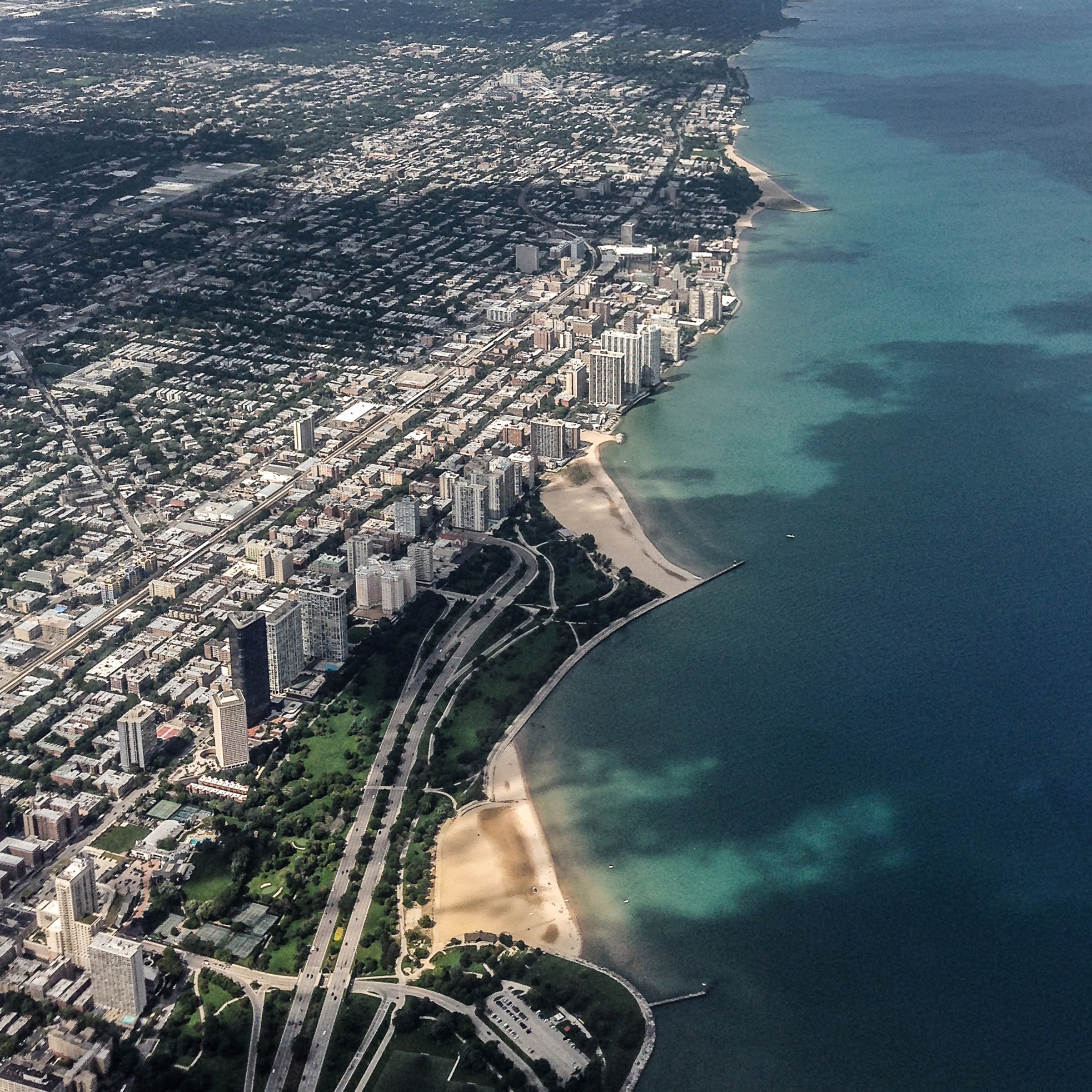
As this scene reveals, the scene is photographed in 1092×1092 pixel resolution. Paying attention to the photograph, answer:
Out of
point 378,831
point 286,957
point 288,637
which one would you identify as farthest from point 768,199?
point 286,957

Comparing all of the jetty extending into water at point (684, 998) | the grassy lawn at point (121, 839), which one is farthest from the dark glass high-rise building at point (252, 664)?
the jetty extending into water at point (684, 998)

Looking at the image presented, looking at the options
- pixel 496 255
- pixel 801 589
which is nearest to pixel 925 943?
pixel 801 589

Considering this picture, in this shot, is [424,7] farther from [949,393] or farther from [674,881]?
[674,881]

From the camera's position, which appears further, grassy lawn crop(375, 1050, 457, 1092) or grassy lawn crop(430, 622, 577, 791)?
grassy lawn crop(430, 622, 577, 791)

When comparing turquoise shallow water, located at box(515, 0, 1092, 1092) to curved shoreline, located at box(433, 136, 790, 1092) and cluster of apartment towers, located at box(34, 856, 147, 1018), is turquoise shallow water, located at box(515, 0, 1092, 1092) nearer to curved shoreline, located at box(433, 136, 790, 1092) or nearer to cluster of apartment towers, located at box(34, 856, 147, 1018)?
curved shoreline, located at box(433, 136, 790, 1092)

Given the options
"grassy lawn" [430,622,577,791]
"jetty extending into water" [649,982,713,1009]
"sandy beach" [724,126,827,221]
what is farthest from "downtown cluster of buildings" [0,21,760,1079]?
"jetty extending into water" [649,982,713,1009]

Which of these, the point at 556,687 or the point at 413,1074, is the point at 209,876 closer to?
the point at 413,1074

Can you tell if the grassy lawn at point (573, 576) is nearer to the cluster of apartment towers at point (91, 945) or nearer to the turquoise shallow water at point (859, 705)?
the turquoise shallow water at point (859, 705)
